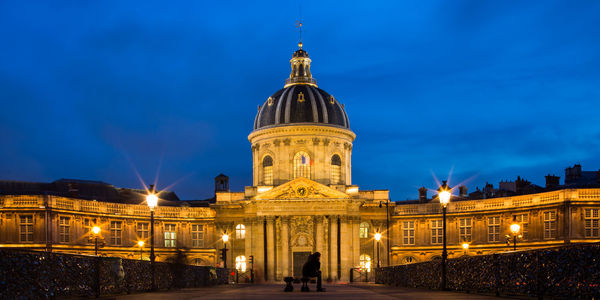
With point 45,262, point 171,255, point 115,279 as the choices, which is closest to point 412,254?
point 171,255

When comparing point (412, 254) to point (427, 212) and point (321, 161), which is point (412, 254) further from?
point (321, 161)

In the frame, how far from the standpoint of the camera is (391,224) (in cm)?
7894

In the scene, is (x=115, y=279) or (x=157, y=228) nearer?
(x=115, y=279)

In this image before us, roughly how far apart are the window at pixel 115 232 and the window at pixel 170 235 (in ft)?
17.9

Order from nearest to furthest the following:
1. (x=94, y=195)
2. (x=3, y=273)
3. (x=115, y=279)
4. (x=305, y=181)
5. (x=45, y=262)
Answer: (x=3, y=273) → (x=45, y=262) → (x=115, y=279) → (x=305, y=181) → (x=94, y=195)

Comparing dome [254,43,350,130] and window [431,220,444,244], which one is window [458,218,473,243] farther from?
dome [254,43,350,130]

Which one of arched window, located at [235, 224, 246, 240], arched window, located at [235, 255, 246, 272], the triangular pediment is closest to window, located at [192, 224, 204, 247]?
arched window, located at [235, 224, 246, 240]

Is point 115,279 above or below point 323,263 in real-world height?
above

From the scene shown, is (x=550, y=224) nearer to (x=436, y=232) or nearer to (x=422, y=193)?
(x=436, y=232)

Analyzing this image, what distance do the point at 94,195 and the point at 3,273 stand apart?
265ft

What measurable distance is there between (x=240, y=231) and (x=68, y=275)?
176 feet

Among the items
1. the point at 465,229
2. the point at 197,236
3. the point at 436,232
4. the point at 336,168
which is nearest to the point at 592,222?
the point at 465,229

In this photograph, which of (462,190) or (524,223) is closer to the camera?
(524,223)

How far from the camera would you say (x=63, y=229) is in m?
68.0
